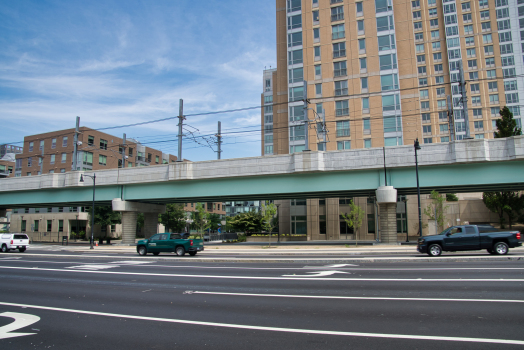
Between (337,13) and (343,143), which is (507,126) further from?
(337,13)

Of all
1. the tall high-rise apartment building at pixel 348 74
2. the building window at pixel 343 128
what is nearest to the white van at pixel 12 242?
the tall high-rise apartment building at pixel 348 74

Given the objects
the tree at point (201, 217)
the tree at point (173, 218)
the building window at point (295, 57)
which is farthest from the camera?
the tree at point (173, 218)

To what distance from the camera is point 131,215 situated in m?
38.0

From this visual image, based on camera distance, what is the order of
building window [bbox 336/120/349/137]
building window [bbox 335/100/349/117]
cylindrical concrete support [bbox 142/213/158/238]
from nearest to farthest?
cylindrical concrete support [bbox 142/213/158/238]
building window [bbox 336/120/349/137]
building window [bbox 335/100/349/117]

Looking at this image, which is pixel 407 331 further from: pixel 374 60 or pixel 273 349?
pixel 374 60

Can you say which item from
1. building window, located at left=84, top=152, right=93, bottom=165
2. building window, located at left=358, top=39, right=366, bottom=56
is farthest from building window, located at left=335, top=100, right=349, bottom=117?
building window, located at left=84, top=152, right=93, bottom=165

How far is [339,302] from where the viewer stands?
799 cm

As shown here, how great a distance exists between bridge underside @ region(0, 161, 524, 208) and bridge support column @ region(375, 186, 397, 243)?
3.05 ft

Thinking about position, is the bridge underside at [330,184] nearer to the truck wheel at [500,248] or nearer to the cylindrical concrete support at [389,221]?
the cylindrical concrete support at [389,221]

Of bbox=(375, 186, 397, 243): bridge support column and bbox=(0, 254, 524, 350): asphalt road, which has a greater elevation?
bbox=(375, 186, 397, 243): bridge support column

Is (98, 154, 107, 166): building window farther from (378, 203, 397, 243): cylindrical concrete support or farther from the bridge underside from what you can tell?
(378, 203, 397, 243): cylindrical concrete support

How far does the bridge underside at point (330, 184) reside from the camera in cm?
2592

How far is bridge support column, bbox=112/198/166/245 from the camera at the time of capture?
36.4 meters

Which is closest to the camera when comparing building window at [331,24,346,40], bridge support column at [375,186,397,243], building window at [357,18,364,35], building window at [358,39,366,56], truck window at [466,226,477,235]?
truck window at [466,226,477,235]
